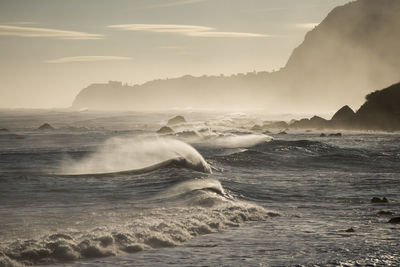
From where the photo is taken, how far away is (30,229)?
15281 millimetres

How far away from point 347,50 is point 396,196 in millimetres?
158478

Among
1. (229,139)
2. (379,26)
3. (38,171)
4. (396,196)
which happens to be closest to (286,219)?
(396,196)

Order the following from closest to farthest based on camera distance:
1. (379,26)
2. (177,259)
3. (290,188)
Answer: (177,259)
(290,188)
(379,26)

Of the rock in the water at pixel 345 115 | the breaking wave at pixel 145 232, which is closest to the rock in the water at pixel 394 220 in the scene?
the breaking wave at pixel 145 232

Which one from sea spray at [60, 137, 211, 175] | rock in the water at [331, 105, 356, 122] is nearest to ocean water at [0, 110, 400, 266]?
sea spray at [60, 137, 211, 175]

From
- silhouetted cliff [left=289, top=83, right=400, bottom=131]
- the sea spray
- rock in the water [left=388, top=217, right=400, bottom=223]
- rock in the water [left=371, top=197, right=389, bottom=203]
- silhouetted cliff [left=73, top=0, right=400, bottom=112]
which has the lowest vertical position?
rock in the water [left=388, top=217, right=400, bottom=223]

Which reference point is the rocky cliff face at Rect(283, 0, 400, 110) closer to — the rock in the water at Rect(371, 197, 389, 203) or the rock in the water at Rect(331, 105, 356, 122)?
the rock in the water at Rect(331, 105, 356, 122)

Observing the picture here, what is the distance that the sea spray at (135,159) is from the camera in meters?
31.3

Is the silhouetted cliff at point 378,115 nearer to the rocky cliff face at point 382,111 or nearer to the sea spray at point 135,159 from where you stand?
the rocky cliff face at point 382,111

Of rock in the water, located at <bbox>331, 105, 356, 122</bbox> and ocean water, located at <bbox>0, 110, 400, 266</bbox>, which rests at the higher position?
rock in the water, located at <bbox>331, 105, 356, 122</bbox>

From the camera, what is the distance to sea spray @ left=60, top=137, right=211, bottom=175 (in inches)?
1233

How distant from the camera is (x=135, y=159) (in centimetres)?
3769

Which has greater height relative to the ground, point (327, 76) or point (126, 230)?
point (327, 76)

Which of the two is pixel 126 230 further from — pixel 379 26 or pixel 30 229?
pixel 379 26
